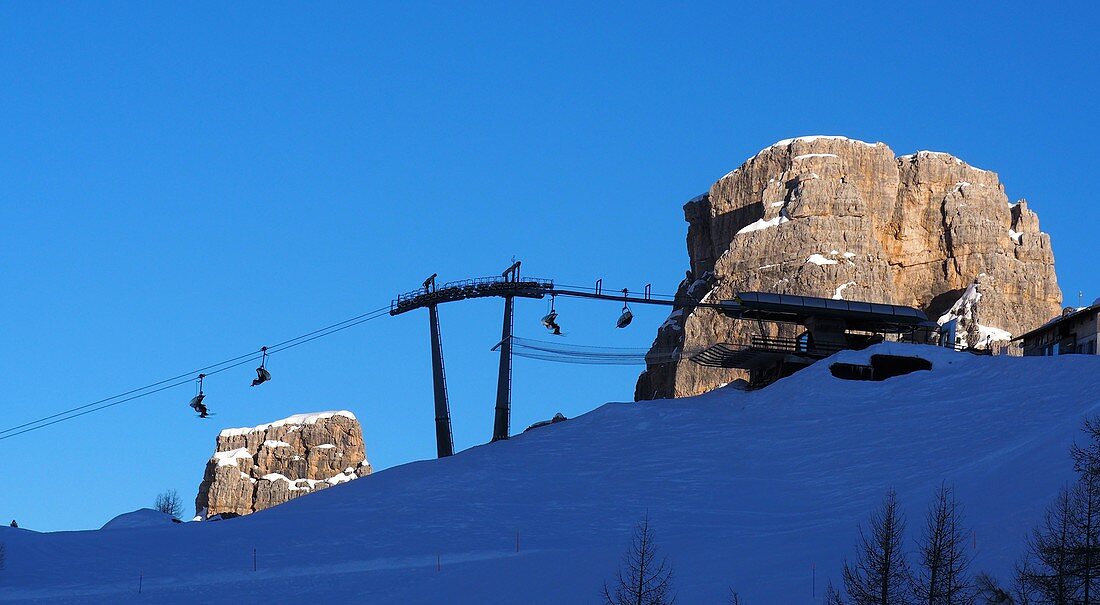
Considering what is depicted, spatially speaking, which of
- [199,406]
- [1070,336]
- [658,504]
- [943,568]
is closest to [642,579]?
[943,568]

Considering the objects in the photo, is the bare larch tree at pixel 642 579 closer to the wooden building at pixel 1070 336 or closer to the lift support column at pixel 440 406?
the lift support column at pixel 440 406

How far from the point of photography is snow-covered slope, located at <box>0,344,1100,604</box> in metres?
57.0

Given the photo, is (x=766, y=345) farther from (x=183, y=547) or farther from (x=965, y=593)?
(x=965, y=593)

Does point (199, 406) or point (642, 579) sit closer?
point (642, 579)

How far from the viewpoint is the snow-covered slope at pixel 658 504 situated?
2245 inches

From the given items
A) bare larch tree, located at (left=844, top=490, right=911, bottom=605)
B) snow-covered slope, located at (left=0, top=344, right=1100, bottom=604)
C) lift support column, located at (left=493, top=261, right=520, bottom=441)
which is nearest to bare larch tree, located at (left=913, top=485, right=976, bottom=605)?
bare larch tree, located at (left=844, top=490, right=911, bottom=605)

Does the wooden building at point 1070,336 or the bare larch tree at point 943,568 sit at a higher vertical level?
the wooden building at point 1070,336

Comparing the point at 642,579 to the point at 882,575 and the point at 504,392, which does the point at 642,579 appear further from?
the point at 504,392

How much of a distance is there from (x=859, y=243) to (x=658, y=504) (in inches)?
3056

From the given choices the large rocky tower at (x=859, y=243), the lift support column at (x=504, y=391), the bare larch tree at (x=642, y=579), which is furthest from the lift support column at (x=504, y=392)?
the large rocky tower at (x=859, y=243)

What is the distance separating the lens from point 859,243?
470 ft

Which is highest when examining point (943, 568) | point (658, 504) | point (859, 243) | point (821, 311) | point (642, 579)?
point (859, 243)

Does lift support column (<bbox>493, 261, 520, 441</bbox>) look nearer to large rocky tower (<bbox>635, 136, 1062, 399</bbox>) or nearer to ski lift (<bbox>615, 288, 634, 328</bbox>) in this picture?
ski lift (<bbox>615, 288, 634, 328</bbox>)

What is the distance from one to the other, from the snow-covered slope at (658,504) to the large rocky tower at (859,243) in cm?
4527
